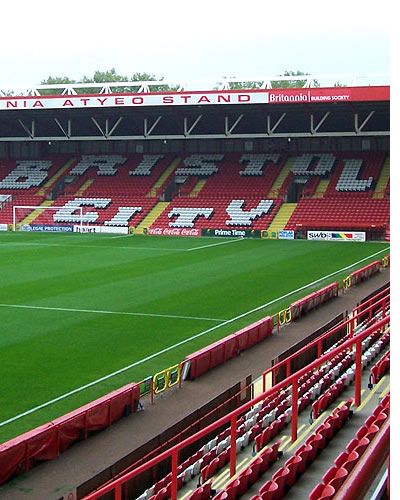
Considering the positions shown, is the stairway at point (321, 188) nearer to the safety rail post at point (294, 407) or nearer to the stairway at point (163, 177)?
the stairway at point (163, 177)

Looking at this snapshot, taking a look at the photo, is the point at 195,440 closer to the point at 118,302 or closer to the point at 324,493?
the point at 324,493

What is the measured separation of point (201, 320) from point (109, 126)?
3763cm

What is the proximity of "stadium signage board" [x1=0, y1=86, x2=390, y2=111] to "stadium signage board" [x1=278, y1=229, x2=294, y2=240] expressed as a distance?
8.26 metres

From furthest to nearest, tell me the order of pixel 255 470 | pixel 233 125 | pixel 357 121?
pixel 233 125
pixel 357 121
pixel 255 470

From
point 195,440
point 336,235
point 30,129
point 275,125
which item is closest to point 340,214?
point 336,235

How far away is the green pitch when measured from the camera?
52.5ft

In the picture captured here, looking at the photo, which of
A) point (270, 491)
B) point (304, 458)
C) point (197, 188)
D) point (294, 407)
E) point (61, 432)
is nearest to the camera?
point (270, 491)

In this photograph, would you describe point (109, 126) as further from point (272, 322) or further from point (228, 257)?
point (272, 322)

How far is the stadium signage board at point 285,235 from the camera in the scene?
49.7 m

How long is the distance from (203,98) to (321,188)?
11.6 m

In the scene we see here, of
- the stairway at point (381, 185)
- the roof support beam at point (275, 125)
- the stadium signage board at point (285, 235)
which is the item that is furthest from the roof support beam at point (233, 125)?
the stairway at point (381, 185)

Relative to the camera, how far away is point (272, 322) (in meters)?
20.7

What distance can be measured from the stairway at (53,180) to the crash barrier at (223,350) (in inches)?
1675

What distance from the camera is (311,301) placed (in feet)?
77.9
